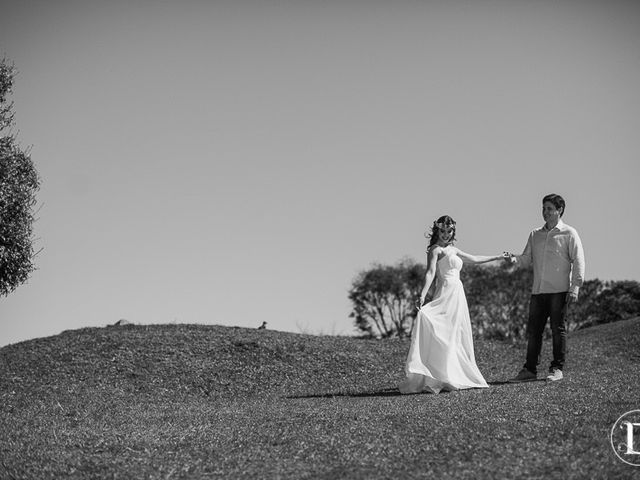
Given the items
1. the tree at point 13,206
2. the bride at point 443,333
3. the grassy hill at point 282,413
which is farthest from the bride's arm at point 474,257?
the tree at point 13,206

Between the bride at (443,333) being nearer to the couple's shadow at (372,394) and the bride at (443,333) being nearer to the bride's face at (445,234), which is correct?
the bride's face at (445,234)

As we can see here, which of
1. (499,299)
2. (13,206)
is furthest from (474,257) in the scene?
(499,299)

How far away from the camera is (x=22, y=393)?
2152 cm

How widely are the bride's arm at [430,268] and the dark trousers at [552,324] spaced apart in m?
2.36

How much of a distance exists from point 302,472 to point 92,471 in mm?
3030

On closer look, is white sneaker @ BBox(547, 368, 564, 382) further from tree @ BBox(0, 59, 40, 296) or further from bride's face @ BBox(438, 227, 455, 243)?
tree @ BBox(0, 59, 40, 296)

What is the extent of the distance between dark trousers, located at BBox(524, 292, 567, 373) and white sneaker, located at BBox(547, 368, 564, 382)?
0.09 m

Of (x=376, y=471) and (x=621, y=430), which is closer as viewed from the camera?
(x=376, y=471)

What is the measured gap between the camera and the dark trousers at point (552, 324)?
17719 millimetres

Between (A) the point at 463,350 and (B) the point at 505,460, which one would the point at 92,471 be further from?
(A) the point at 463,350

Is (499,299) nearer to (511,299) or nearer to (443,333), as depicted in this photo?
(511,299)

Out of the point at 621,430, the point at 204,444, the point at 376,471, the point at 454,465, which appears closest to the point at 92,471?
the point at 204,444

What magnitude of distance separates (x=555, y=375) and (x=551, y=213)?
3635 mm

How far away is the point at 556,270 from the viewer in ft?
58.3
